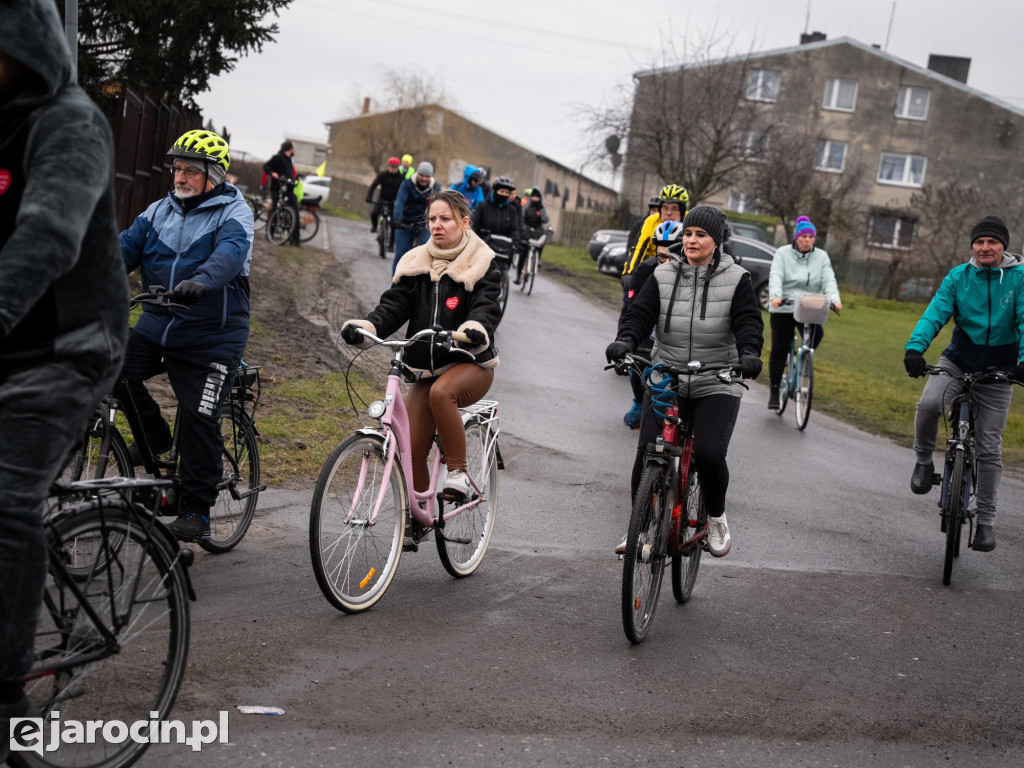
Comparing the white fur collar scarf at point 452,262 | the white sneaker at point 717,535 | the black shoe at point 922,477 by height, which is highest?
the white fur collar scarf at point 452,262

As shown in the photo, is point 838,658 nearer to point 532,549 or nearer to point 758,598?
point 758,598

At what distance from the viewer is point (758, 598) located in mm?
6527

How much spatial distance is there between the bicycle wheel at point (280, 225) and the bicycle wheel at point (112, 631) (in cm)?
2043

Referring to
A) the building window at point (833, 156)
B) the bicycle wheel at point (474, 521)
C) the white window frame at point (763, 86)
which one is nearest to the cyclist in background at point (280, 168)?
the bicycle wheel at point (474, 521)

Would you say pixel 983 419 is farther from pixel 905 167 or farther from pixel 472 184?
pixel 905 167

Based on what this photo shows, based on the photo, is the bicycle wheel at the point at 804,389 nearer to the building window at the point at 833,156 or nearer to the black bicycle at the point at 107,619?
the black bicycle at the point at 107,619

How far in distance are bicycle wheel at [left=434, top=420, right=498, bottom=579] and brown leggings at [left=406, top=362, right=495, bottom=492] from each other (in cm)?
27

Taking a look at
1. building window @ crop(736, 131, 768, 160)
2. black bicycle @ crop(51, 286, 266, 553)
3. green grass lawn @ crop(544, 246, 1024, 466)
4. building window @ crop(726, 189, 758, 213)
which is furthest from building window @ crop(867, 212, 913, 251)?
black bicycle @ crop(51, 286, 266, 553)

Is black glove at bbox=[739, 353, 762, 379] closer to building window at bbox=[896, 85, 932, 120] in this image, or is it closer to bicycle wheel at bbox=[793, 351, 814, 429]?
bicycle wheel at bbox=[793, 351, 814, 429]

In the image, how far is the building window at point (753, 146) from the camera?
135ft

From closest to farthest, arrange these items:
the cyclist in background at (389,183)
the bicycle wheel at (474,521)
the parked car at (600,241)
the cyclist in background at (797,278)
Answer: the bicycle wheel at (474,521)
the cyclist in background at (797,278)
the cyclist in background at (389,183)
the parked car at (600,241)

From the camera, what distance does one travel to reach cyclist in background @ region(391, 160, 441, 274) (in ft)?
61.2

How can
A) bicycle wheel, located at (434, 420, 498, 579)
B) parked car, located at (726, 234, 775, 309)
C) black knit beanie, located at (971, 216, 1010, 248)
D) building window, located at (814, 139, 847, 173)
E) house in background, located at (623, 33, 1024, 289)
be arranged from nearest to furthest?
bicycle wheel, located at (434, 420, 498, 579), black knit beanie, located at (971, 216, 1010, 248), parked car, located at (726, 234, 775, 309), house in background, located at (623, 33, 1024, 289), building window, located at (814, 139, 847, 173)

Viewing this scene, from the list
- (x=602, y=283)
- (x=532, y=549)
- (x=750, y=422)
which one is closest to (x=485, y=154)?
(x=602, y=283)
